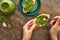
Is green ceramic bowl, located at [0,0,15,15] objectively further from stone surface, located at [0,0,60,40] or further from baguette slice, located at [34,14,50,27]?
baguette slice, located at [34,14,50,27]

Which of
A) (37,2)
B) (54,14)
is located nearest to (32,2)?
(37,2)

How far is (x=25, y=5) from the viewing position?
147 centimetres

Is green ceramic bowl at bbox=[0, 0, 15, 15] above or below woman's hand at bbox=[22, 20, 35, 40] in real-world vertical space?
above

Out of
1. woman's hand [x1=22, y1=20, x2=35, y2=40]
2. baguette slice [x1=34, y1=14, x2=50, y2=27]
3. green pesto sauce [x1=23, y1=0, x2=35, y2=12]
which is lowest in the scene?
woman's hand [x1=22, y1=20, x2=35, y2=40]

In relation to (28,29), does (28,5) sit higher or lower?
higher

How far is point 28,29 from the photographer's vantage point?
4.79ft

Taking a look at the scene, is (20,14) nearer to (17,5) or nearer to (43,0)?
(17,5)

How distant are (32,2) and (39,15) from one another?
9 centimetres

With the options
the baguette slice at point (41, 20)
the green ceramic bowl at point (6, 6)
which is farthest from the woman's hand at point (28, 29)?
the green ceramic bowl at point (6, 6)

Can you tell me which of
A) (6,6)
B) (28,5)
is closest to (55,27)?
(28,5)

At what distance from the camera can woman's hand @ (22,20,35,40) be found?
4.75ft

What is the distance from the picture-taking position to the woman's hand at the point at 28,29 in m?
1.45

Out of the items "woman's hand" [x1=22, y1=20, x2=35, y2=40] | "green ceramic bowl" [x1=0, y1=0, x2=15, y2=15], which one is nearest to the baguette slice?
"woman's hand" [x1=22, y1=20, x2=35, y2=40]

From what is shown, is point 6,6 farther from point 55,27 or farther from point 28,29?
point 55,27
